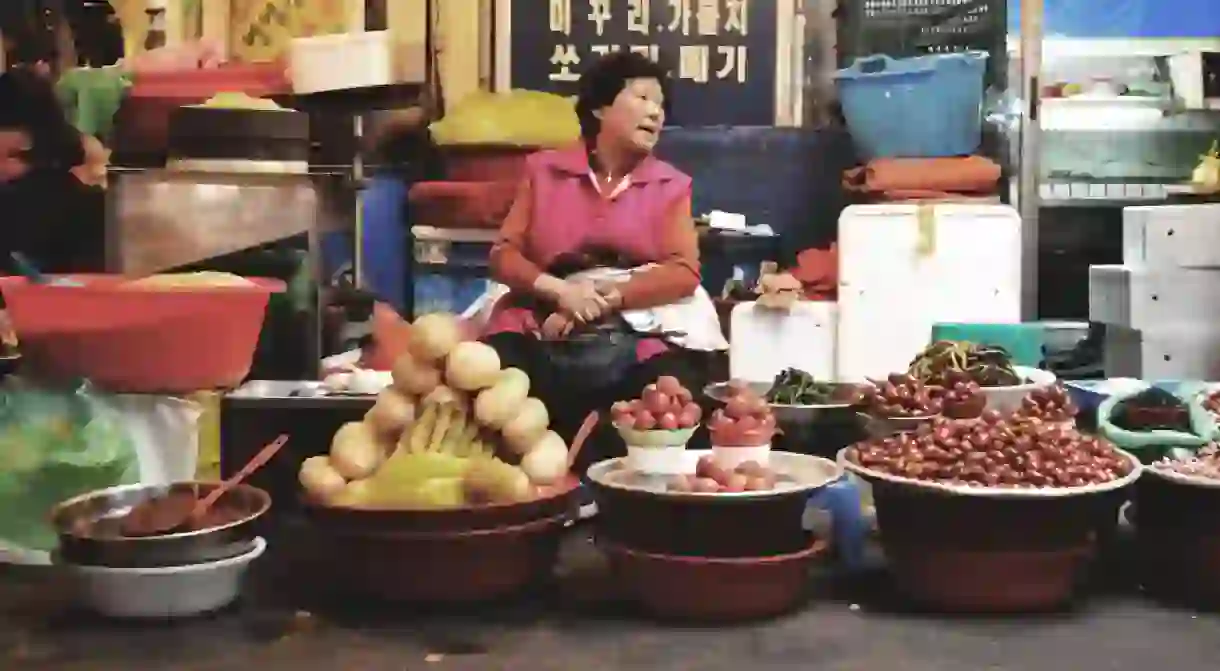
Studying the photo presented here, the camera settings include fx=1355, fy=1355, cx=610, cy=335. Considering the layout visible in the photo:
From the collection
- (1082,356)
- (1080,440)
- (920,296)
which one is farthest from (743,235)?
(1080,440)

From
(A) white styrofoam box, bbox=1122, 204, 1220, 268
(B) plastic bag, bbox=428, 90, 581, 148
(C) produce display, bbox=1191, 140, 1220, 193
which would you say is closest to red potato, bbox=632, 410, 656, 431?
(B) plastic bag, bbox=428, 90, 581, 148

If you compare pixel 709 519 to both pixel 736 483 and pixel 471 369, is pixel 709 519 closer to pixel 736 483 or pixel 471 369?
pixel 736 483

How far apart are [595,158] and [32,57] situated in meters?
1.90

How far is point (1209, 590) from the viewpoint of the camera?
1718mm

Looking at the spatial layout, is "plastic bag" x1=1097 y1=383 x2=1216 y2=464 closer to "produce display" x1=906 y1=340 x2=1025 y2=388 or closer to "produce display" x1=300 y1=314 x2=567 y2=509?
"produce display" x1=906 y1=340 x2=1025 y2=388

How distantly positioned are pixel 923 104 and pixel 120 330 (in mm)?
3058

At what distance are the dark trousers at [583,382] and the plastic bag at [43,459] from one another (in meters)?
0.98

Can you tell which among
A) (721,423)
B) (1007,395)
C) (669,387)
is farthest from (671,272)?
(721,423)

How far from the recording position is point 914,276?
4.37 m

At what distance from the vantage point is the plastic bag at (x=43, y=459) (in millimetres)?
1949

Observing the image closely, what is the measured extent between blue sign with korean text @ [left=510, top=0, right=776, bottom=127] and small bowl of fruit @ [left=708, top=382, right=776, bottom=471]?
3.28 meters

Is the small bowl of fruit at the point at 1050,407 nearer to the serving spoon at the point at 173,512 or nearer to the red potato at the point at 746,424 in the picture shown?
the red potato at the point at 746,424

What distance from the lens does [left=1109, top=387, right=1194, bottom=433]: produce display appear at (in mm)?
1971

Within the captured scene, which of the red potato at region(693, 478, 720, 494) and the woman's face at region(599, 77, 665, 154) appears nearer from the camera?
the red potato at region(693, 478, 720, 494)
